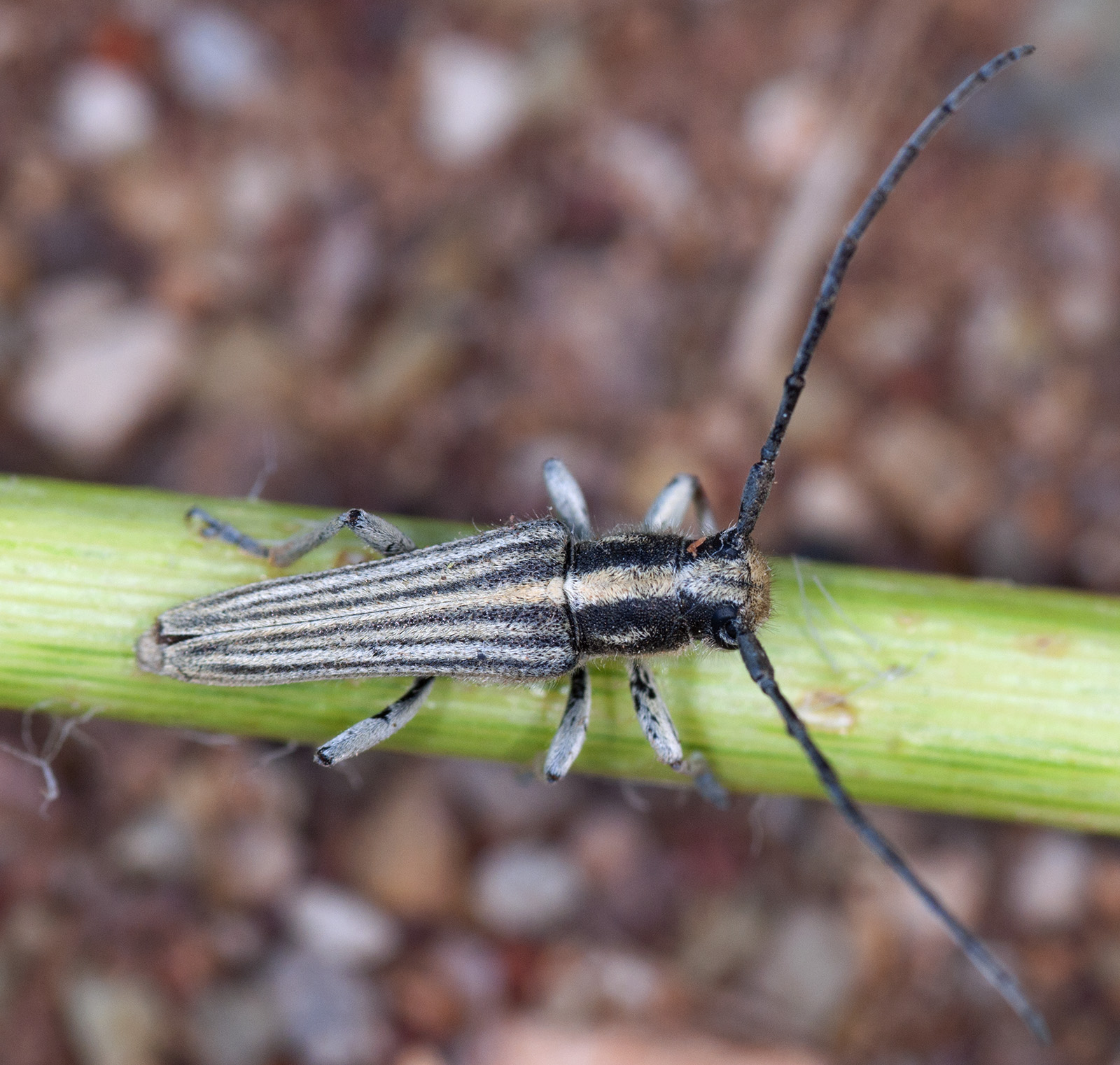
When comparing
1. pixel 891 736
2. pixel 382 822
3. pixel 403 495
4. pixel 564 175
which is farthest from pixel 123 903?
pixel 564 175

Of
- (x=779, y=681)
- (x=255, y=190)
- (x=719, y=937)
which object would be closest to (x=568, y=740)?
(x=779, y=681)

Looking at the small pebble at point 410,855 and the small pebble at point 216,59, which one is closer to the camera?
the small pebble at point 410,855

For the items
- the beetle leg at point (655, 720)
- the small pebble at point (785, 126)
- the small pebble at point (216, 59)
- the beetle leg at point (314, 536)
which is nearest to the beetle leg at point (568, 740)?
the beetle leg at point (655, 720)

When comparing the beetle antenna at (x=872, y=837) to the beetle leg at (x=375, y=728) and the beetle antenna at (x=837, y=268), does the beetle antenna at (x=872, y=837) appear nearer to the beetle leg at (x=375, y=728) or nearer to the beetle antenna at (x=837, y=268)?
the beetle antenna at (x=837, y=268)

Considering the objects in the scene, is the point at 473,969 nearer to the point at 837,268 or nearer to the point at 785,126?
the point at 837,268

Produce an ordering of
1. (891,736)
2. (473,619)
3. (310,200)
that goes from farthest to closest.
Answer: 1. (310,200)
2. (473,619)
3. (891,736)

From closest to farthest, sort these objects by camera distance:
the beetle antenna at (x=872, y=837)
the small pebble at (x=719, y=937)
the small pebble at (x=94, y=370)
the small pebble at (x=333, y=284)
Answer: the beetle antenna at (x=872, y=837) < the small pebble at (x=719, y=937) < the small pebble at (x=94, y=370) < the small pebble at (x=333, y=284)

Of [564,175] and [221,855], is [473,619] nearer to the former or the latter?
[221,855]

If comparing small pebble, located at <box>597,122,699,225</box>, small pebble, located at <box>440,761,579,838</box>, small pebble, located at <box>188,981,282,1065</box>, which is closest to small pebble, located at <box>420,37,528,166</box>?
small pebble, located at <box>597,122,699,225</box>
